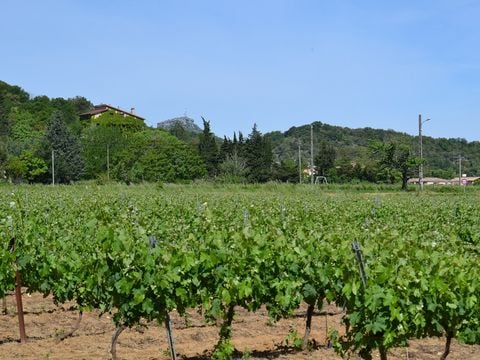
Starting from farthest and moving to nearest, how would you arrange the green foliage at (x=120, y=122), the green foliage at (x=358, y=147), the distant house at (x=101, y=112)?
the distant house at (x=101, y=112)
the green foliage at (x=120, y=122)
the green foliage at (x=358, y=147)

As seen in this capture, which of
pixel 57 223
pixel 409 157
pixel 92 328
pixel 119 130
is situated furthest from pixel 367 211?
pixel 119 130

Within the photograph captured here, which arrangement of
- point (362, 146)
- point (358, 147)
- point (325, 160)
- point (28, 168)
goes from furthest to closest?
point (362, 146) < point (358, 147) < point (325, 160) < point (28, 168)

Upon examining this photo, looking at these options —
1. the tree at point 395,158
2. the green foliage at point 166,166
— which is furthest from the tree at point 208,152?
the tree at point 395,158

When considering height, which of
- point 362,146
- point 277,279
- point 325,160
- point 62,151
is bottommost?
point 277,279

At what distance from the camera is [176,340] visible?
309 inches

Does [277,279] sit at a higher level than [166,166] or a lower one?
lower

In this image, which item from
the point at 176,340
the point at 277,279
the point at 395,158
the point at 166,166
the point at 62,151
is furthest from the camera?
the point at 62,151

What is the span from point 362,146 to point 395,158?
56.6 metres

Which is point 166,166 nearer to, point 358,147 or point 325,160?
point 325,160

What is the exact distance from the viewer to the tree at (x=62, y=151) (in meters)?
73.9


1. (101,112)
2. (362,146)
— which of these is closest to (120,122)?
(101,112)

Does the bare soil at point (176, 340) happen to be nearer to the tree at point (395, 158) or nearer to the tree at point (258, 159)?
the tree at point (395, 158)

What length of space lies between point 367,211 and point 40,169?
59560mm

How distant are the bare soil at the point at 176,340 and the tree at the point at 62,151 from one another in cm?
6664
